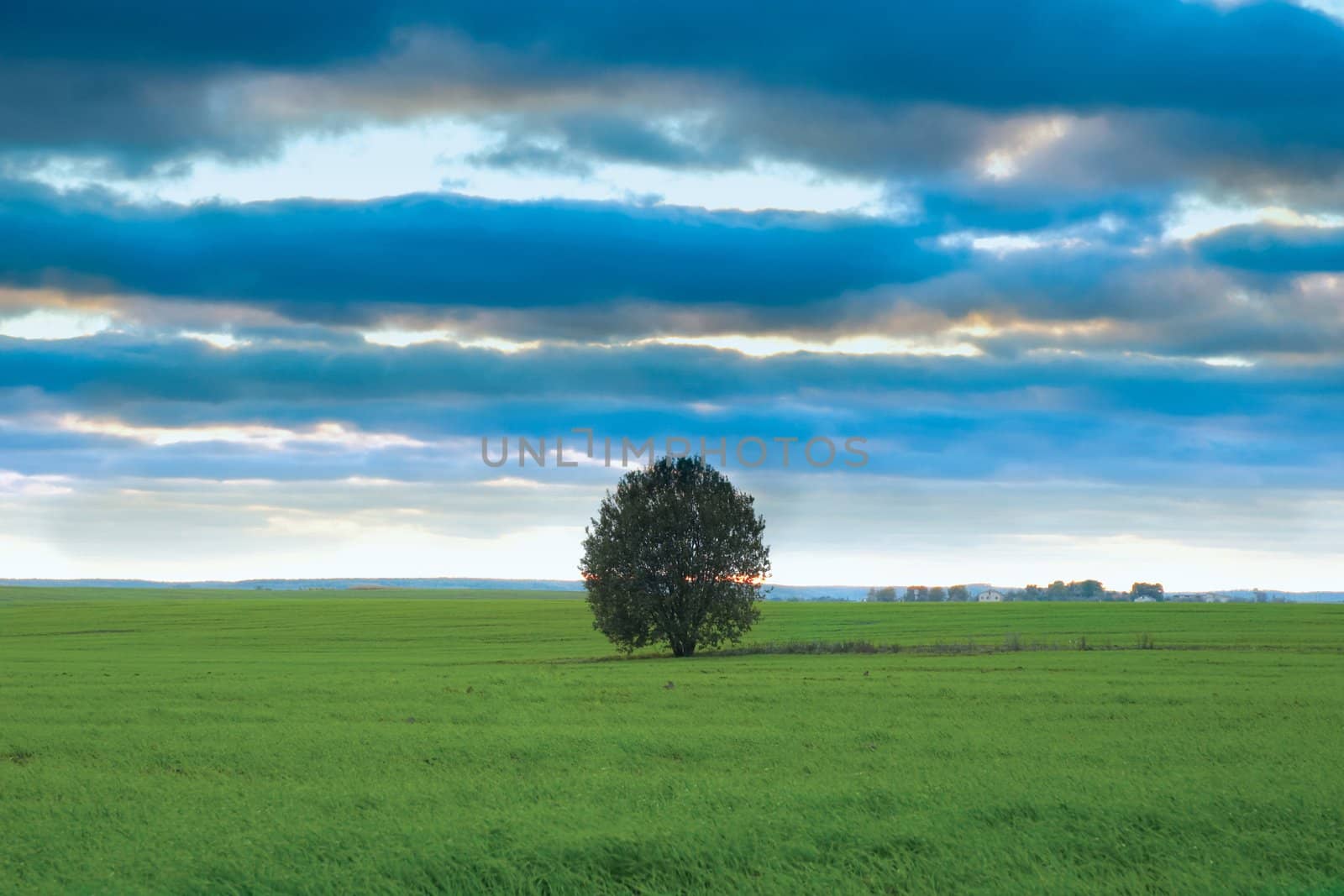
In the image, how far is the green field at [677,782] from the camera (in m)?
11.4

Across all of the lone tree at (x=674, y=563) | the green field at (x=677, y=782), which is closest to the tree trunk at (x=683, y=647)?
the lone tree at (x=674, y=563)

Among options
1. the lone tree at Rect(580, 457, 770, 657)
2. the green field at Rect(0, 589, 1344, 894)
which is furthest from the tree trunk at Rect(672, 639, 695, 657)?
the green field at Rect(0, 589, 1344, 894)

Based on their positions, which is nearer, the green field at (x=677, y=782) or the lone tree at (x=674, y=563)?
the green field at (x=677, y=782)

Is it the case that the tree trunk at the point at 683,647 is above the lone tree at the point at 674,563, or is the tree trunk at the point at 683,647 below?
below

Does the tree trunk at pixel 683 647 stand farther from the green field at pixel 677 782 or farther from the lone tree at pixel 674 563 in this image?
the green field at pixel 677 782

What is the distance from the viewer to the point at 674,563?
64375 millimetres

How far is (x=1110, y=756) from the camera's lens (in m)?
19.1

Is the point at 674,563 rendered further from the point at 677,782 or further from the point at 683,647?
the point at 677,782

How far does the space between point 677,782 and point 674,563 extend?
48.1 meters

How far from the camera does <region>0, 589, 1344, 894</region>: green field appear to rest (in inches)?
447

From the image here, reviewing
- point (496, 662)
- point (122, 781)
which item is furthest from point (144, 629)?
point (122, 781)

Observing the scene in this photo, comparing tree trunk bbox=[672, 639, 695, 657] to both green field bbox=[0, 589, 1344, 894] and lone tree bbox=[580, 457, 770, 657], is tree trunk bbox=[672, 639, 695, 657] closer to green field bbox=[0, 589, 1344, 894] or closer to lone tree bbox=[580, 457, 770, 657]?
lone tree bbox=[580, 457, 770, 657]

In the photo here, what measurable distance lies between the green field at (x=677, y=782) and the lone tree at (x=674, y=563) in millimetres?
20611

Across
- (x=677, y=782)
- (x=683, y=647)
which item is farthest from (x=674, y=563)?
(x=677, y=782)
